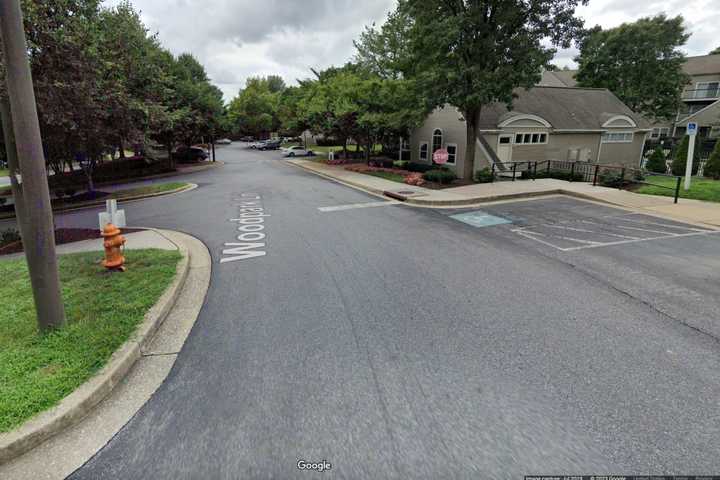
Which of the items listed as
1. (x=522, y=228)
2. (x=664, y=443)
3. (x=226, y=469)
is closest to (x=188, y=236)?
(x=226, y=469)

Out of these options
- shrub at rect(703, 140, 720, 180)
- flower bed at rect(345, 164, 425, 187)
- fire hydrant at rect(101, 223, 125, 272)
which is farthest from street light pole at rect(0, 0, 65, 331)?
shrub at rect(703, 140, 720, 180)

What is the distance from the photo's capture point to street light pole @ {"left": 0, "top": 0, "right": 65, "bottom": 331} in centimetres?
387

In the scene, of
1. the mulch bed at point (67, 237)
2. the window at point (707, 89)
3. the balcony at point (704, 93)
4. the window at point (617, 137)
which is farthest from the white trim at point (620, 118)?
the window at point (707, 89)

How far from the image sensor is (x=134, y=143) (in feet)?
56.6

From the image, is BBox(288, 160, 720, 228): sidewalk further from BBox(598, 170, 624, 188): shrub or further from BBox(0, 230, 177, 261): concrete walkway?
BBox(0, 230, 177, 261): concrete walkway

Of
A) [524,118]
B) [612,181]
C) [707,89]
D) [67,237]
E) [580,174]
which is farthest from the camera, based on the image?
[707,89]

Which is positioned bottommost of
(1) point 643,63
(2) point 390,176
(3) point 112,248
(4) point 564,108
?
(3) point 112,248

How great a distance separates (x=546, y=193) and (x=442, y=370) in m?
13.3

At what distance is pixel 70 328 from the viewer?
4523 millimetres

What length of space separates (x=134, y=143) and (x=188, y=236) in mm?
10324

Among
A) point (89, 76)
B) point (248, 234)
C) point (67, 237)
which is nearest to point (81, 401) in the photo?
point (248, 234)

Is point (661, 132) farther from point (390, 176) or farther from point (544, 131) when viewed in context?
point (390, 176)

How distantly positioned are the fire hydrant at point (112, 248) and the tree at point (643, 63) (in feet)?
137

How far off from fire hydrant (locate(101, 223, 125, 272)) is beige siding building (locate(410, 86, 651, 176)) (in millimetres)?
17650
